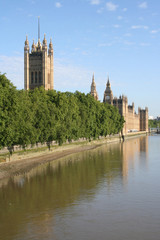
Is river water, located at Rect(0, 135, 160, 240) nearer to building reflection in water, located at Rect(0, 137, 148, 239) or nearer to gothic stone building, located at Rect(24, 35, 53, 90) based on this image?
building reflection in water, located at Rect(0, 137, 148, 239)

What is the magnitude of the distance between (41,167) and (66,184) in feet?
46.9

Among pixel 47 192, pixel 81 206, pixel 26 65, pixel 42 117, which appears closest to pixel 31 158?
pixel 42 117

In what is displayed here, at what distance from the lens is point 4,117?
4562 centimetres

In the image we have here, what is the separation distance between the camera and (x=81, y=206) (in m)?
28.5

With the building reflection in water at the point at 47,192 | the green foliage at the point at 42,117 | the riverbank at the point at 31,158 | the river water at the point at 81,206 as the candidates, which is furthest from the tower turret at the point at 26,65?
the river water at the point at 81,206

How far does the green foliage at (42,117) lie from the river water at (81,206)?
829cm

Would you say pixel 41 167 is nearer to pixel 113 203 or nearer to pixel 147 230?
pixel 113 203

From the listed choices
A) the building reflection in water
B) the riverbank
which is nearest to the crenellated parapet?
the riverbank

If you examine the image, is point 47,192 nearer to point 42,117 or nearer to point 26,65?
point 42,117

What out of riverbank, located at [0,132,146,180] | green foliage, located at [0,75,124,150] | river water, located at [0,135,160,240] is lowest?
→ river water, located at [0,135,160,240]

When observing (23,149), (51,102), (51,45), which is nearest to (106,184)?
(23,149)

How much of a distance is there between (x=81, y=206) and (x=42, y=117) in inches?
1381

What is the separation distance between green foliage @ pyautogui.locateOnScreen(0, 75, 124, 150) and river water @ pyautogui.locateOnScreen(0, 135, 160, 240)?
8294 mm

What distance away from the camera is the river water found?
73.1ft
